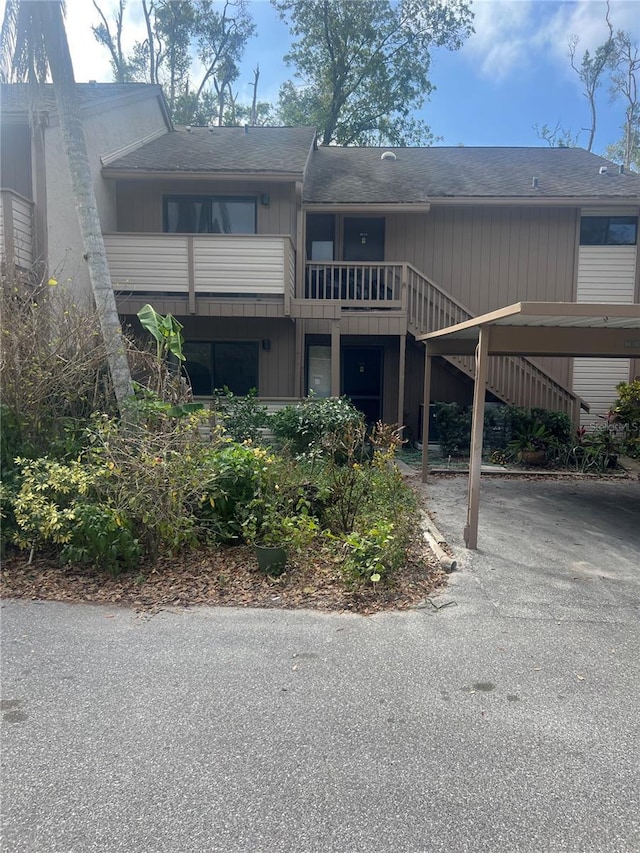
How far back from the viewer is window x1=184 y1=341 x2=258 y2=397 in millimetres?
12344

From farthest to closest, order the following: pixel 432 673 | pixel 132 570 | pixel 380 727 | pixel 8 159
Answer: pixel 8 159, pixel 132 570, pixel 432 673, pixel 380 727

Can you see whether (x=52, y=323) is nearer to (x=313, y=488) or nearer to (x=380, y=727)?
(x=313, y=488)

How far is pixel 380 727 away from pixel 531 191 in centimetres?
1231

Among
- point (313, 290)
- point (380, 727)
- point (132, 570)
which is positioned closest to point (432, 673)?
point (380, 727)

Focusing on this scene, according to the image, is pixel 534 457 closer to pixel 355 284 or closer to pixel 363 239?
pixel 355 284

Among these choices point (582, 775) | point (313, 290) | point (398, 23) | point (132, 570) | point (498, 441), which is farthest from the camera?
point (398, 23)

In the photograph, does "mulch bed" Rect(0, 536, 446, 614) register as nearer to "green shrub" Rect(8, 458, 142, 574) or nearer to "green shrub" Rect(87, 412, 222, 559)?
"green shrub" Rect(8, 458, 142, 574)

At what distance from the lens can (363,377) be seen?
13273 millimetres

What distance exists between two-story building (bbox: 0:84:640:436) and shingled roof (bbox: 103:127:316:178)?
0.06m

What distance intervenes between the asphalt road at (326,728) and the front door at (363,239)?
32.0 feet

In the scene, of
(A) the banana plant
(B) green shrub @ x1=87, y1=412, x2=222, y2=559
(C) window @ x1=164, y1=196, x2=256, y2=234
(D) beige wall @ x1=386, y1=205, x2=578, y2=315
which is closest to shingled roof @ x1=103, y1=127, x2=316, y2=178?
(C) window @ x1=164, y1=196, x2=256, y2=234

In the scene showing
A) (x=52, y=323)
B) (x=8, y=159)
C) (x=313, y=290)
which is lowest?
(x=52, y=323)

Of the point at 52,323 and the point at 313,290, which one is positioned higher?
the point at 313,290

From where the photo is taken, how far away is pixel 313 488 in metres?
6.20
